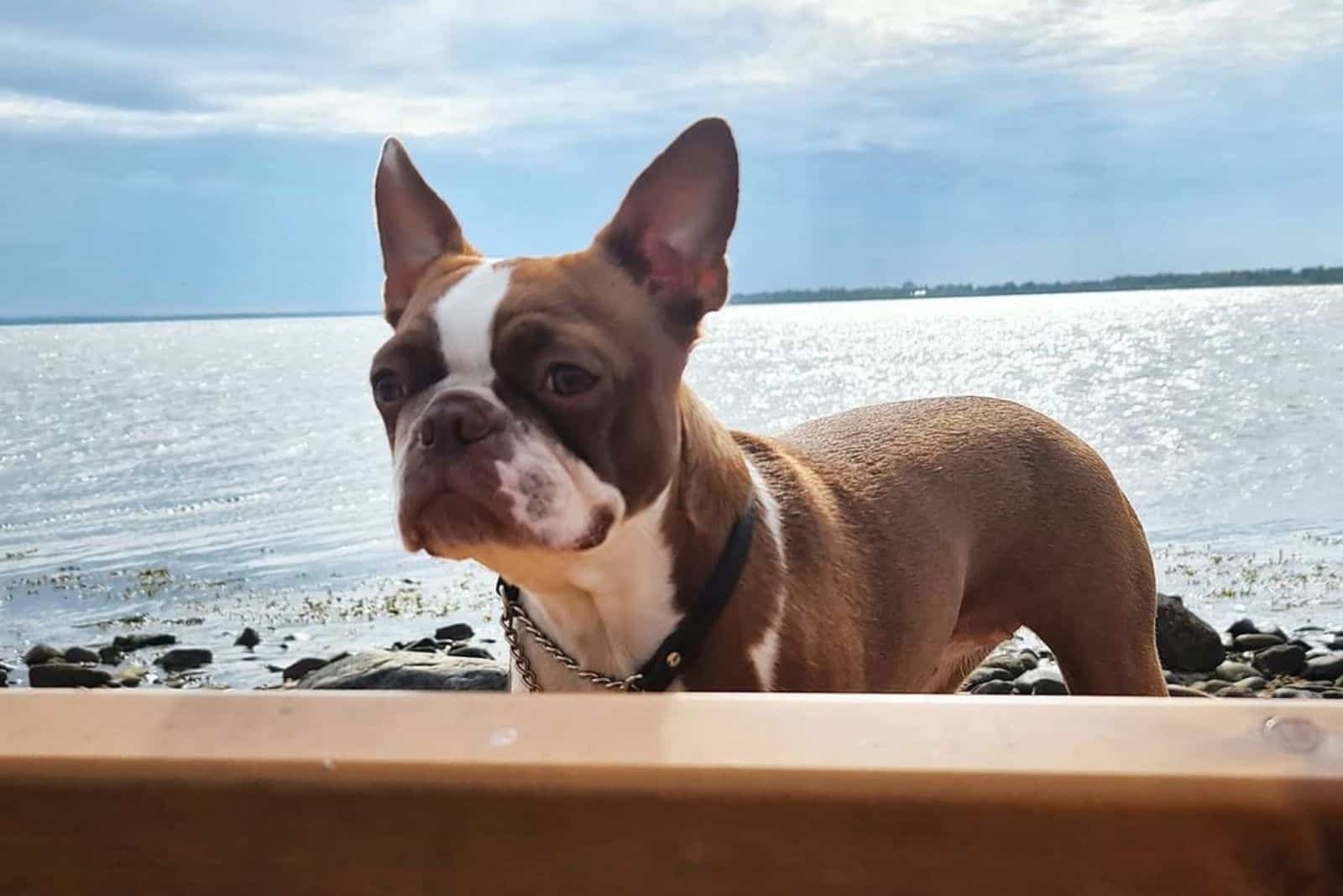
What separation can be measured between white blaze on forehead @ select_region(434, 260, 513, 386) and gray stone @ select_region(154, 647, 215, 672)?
7.12m

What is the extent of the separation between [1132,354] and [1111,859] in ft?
161

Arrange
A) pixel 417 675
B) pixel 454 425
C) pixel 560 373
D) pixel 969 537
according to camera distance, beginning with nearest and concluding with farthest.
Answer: pixel 454 425 < pixel 560 373 < pixel 969 537 < pixel 417 675

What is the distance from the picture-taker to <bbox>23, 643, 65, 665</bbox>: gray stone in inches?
367

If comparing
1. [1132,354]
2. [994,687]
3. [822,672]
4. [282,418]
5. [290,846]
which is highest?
[290,846]

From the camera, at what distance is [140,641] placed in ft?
32.9

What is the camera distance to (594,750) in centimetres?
110

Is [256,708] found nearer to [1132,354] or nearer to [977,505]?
[977,505]

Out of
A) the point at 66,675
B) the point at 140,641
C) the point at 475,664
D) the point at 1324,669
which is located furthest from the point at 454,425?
the point at 140,641

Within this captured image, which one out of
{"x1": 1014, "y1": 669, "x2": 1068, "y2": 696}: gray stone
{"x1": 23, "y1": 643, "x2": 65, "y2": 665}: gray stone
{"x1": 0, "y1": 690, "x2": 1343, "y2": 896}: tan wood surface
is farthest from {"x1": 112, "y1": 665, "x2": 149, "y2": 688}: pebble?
{"x1": 0, "y1": 690, "x2": 1343, "y2": 896}: tan wood surface

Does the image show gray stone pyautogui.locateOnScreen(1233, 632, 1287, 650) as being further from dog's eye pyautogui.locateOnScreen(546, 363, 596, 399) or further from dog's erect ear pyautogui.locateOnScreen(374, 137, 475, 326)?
dog's eye pyautogui.locateOnScreen(546, 363, 596, 399)

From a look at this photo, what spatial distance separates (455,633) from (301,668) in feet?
3.98

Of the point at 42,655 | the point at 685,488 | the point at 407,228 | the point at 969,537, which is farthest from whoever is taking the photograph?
the point at 42,655

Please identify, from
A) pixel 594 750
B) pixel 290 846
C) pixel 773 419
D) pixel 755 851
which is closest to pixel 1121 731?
pixel 755 851

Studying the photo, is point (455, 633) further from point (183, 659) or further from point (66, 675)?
point (66, 675)
